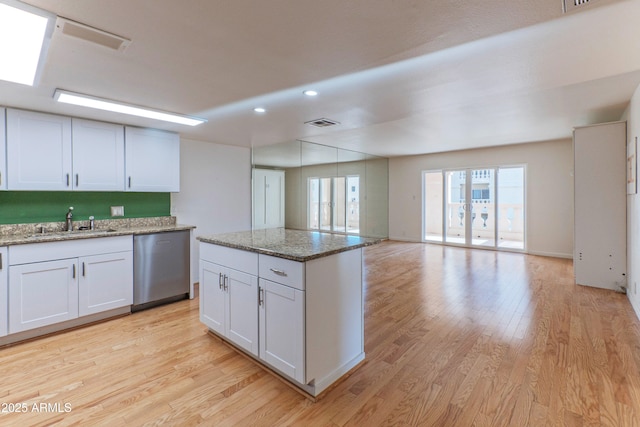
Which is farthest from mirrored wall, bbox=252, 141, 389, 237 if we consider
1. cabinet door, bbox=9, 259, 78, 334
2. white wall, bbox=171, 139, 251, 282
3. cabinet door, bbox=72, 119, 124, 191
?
cabinet door, bbox=9, 259, 78, 334

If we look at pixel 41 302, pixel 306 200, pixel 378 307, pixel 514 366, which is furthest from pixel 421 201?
pixel 41 302

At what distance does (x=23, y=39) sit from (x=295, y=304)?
7.27 ft

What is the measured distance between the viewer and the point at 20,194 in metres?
3.13

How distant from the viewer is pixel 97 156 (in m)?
3.37

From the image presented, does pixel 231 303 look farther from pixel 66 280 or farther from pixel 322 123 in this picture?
pixel 322 123

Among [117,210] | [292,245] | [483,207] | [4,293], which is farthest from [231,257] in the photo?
[483,207]

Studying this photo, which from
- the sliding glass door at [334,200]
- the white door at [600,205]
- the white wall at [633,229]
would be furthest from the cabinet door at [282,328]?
the sliding glass door at [334,200]

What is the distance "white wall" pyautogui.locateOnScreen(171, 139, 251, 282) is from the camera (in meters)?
4.52

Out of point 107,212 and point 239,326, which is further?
point 107,212

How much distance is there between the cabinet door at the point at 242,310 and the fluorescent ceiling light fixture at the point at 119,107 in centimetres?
191

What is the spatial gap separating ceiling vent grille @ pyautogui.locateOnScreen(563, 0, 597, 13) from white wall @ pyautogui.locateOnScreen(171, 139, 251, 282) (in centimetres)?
440

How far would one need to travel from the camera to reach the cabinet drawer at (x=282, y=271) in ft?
6.19

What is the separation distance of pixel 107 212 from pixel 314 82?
125 inches

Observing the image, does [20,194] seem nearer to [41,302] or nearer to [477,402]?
[41,302]
